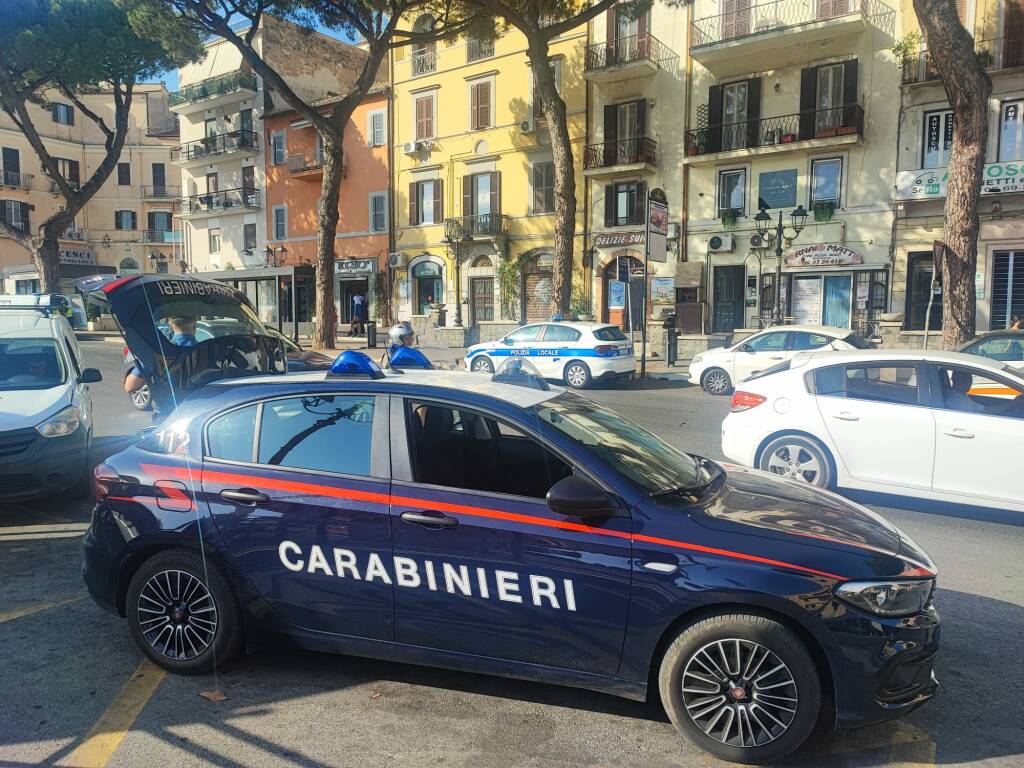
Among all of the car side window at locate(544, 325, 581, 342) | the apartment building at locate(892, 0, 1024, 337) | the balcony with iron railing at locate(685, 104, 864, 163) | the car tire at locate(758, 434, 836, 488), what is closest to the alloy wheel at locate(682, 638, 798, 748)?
the car tire at locate(758, 434, 836, 488)

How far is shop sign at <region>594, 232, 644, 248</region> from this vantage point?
87.5 ft

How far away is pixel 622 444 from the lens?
365cm

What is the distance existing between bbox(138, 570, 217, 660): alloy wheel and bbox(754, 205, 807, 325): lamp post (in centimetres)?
2123

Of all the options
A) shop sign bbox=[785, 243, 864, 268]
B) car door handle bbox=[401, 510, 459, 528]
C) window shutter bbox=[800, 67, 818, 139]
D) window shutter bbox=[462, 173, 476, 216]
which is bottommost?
car door handle bbox=[401, 510, 459, 528]

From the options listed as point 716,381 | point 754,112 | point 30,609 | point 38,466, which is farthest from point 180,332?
point 754,112

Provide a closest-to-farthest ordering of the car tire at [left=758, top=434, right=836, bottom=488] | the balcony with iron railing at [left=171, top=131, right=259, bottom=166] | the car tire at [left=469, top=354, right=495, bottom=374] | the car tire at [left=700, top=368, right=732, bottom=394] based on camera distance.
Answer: the car tire at [left=758, top=434, right=836, bottom=488]
the car tire at [left=700, top=368, right=732, bottom=394]
the car tire at [left=469, top=354, right=495, bottom=374]
the balcony with iron railing at [left=171, top=131, right=259, bottom=166]

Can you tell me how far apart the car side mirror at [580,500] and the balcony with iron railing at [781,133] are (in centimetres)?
2282

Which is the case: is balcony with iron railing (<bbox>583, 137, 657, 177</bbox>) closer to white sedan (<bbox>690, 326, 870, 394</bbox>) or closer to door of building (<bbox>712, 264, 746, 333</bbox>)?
door of building (<bbox>712, 264, 746, 333</bbox>)

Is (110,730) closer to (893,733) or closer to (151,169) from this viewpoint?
(893,733)

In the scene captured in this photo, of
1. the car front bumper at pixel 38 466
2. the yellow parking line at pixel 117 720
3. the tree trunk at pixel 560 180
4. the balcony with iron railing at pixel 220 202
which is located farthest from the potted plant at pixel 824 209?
the balcony with iron railing at pixel 220 202

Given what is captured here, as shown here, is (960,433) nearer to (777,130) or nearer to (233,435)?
(233,435)

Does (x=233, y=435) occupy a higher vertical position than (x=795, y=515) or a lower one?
higher

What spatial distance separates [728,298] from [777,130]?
5.52 m

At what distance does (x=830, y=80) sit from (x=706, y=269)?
6.80 meters
